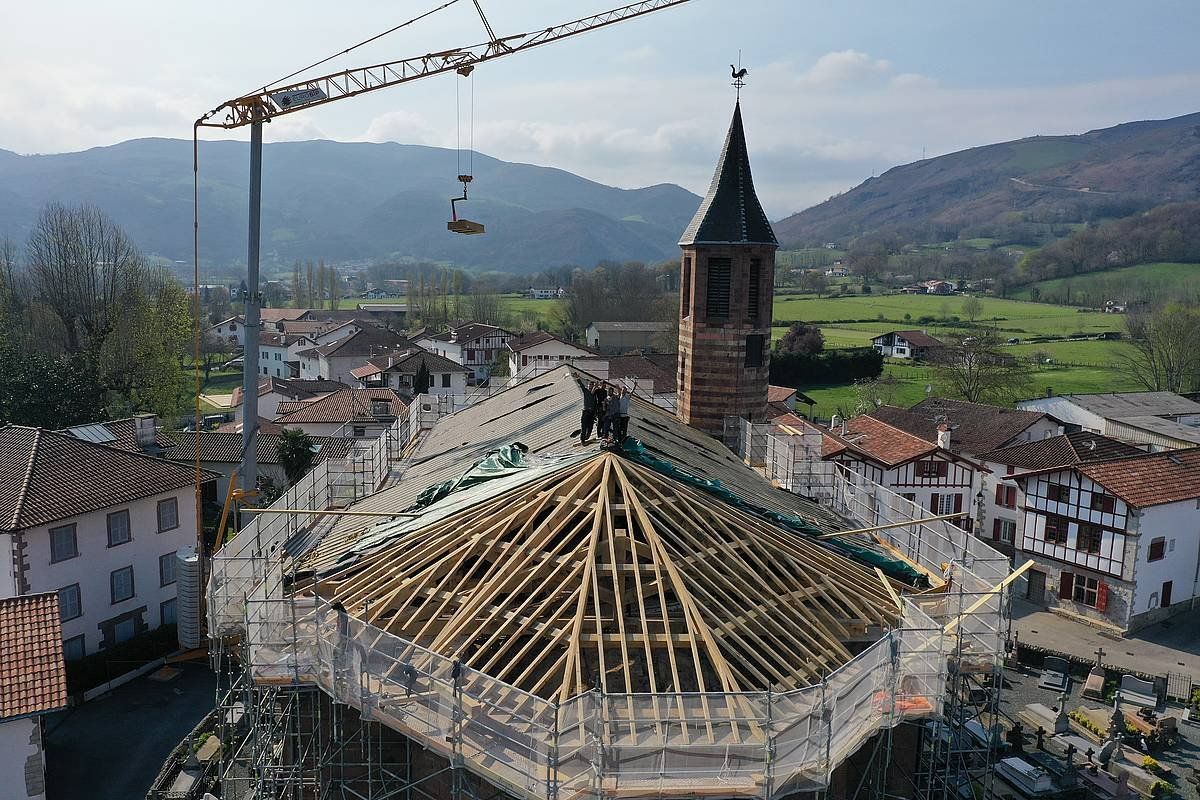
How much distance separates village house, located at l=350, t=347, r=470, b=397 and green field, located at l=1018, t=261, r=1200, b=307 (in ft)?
310

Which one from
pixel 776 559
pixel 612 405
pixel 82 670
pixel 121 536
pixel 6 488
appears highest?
pixel 612 405

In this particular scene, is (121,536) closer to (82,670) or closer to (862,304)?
(82,670)

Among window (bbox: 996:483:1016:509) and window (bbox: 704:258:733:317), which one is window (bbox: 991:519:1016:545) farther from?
window (bbox: 704:258:733:317)

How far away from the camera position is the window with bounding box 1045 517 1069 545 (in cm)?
3616

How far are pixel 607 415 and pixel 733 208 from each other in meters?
14.4

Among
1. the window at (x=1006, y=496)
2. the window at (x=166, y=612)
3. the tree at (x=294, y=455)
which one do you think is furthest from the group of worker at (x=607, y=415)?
the tree at (x=294, y=455)

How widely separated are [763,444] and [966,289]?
14161 cm

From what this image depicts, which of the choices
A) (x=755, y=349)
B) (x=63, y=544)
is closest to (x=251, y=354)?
(x=63, y=544)

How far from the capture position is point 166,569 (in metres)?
32.5

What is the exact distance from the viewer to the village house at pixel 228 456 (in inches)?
1801

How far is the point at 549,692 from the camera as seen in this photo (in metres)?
11.0

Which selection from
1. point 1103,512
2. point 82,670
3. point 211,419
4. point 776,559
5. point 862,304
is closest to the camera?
point 776,559

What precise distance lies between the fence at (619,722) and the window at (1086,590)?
27607mm

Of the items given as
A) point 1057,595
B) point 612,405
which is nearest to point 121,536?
point 612,405
